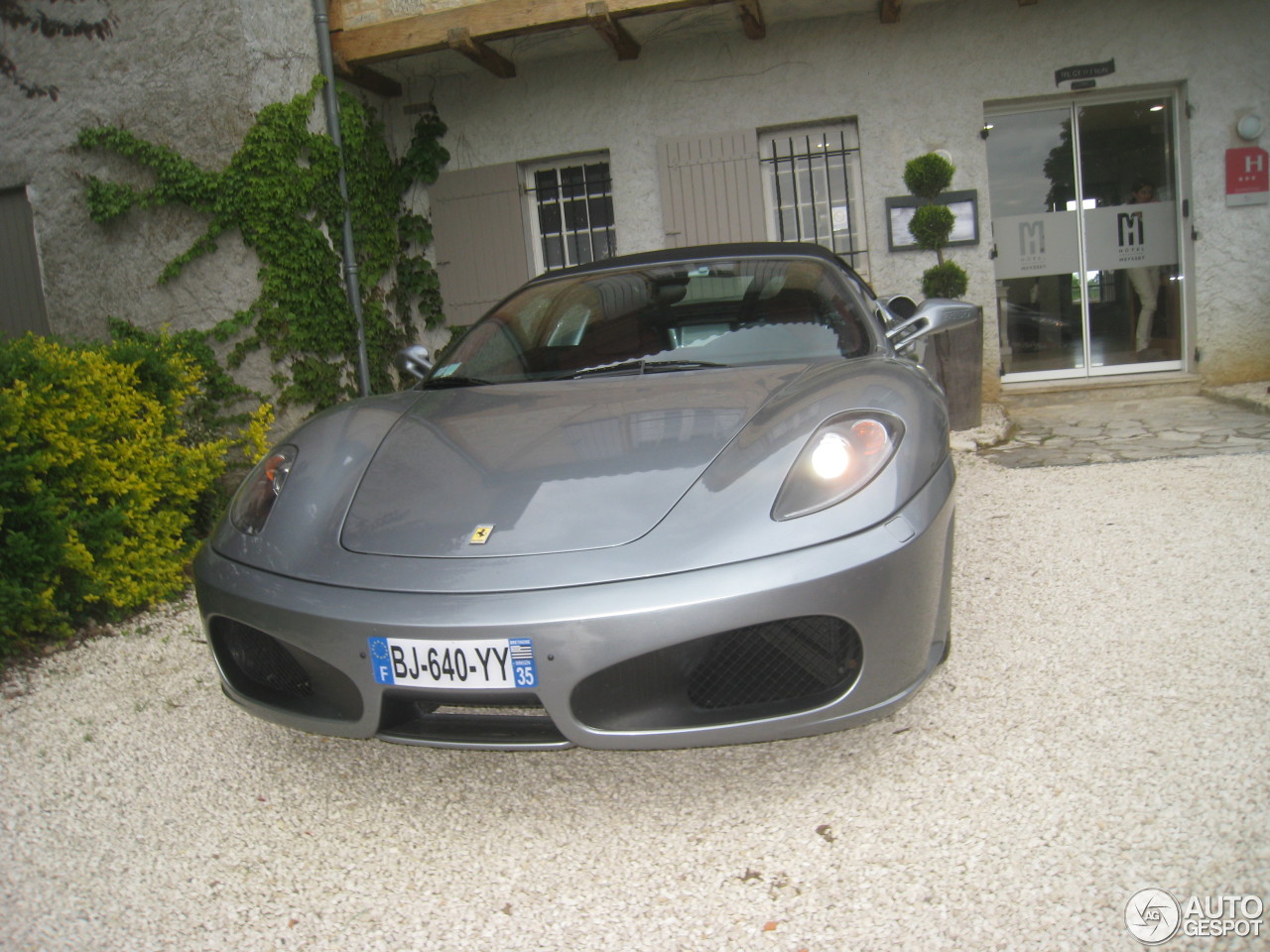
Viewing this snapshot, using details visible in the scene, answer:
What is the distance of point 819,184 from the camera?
736 cm

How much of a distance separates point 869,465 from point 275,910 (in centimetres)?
145

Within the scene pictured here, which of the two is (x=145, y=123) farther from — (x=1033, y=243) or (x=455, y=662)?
(x=1033, y=243)

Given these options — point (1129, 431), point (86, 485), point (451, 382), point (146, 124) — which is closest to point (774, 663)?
point (451, 382)

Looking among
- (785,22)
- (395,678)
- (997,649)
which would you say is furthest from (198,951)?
(785,22)

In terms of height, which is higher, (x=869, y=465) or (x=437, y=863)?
(x=869, y=465)

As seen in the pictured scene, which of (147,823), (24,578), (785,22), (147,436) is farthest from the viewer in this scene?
(785,22)

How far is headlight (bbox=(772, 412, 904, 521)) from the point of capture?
1.87 metres

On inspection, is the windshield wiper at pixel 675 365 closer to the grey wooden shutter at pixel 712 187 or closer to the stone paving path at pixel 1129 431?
the stone paving path at pixel 1129 431

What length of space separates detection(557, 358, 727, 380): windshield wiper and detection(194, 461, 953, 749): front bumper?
37.4 inches

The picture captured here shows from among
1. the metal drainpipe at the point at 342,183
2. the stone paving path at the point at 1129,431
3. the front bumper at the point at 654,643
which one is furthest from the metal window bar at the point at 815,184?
the front bumper at the point at 654,643

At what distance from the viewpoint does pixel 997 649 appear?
2678mm

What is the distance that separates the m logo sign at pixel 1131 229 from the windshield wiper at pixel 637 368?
6.20m

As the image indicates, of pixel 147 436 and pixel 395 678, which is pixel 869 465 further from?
pixel 147 436

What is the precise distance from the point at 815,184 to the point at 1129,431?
3042mm
